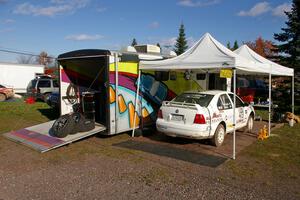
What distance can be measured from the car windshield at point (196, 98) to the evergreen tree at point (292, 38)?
12172mm

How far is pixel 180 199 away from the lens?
15.7 feet

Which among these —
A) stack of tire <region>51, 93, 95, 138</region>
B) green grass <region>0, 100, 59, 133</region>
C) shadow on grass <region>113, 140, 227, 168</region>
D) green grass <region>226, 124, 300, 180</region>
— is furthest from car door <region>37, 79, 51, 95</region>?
green grass <region>226, 124, 300, 180</region>

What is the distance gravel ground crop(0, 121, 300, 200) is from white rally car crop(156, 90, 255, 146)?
1.55 ft

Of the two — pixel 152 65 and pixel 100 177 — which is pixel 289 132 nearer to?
pixel 152 65

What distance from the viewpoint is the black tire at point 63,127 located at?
26.8ft

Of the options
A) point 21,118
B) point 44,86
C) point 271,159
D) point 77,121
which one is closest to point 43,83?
point 44,86

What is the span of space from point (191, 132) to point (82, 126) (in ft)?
10.5

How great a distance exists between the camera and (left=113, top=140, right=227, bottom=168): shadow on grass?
22.4 ft

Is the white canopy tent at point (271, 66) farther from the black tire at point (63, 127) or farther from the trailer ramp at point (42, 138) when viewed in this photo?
the black tire at point (63, 127)

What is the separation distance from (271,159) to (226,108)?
6.37ft

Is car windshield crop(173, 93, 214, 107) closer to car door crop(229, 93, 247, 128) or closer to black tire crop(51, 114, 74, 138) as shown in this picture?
car door crop(229, 93, 247, 128)

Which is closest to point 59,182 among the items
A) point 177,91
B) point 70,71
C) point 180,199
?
point 180,199

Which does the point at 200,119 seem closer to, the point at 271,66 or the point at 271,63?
the point at 271,66

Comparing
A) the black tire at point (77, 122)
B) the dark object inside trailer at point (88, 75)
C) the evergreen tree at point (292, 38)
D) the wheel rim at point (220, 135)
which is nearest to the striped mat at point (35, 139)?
the black tire at point (77, 122)
